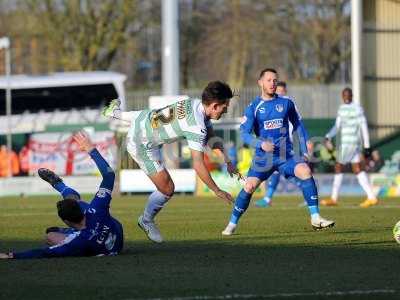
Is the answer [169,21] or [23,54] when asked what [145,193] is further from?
[23,54]

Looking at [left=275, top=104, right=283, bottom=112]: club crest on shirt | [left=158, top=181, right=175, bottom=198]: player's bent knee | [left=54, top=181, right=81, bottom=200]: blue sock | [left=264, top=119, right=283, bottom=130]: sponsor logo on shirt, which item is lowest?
[left=158, top=181, right=175, bottom=198]: player's bent knee

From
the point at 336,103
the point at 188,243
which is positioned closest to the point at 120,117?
the point at 188,243

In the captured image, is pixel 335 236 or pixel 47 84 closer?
pixel 335 236

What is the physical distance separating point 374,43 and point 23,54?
23072 mm

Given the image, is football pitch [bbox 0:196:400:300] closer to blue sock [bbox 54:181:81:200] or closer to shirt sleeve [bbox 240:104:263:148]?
blue sock [bbox 54:181:81:200]

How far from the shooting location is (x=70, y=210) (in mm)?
11711

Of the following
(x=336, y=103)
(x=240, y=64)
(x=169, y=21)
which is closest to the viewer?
(x=169, y=21)

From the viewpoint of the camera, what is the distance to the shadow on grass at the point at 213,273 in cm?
955

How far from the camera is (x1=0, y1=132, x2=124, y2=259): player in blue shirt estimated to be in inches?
465

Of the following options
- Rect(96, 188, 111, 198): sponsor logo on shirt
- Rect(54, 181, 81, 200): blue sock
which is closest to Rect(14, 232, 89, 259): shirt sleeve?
Rect(96, 188, 111, 198): sponsor logo on shirt

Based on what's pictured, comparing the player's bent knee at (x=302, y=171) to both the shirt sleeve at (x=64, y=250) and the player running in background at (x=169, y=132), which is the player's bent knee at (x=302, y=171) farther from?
the shirt sleeve at (x=64, y=250)

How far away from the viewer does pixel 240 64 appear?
5628 centimetres

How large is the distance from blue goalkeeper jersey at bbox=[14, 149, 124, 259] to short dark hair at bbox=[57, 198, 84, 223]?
19 cm

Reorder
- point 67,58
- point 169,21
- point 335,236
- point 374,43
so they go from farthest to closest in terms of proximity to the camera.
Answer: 1. point 67,58
2. point 374,43
3. point 169,21
4. point 335,236
